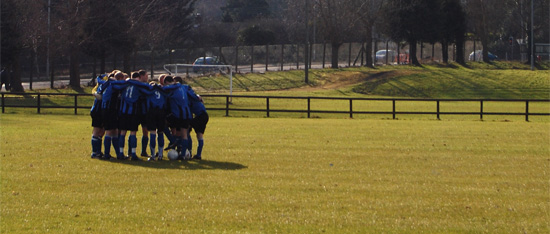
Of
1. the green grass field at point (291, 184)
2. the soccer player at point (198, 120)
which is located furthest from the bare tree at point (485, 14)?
the soccer player at point (198, 120)

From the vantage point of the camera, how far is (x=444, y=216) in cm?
944

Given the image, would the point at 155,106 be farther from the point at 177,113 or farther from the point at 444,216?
the point at 444,216

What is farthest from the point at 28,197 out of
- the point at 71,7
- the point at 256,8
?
the point at 256,8

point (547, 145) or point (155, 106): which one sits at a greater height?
point (155, 106)

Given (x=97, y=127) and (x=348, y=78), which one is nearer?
(x=97, y=127)

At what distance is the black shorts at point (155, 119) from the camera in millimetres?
14273

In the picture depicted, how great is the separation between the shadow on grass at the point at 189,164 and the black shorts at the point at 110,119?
0.77 meters

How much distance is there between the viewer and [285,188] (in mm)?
11297

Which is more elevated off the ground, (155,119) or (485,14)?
(485,14)

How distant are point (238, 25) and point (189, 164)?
251ft

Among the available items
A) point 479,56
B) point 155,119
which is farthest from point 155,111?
point 479,56

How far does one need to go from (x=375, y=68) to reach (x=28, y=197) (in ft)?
185

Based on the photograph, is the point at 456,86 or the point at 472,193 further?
the point at 456,86

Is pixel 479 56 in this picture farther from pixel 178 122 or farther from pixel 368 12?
pixel 178 122
